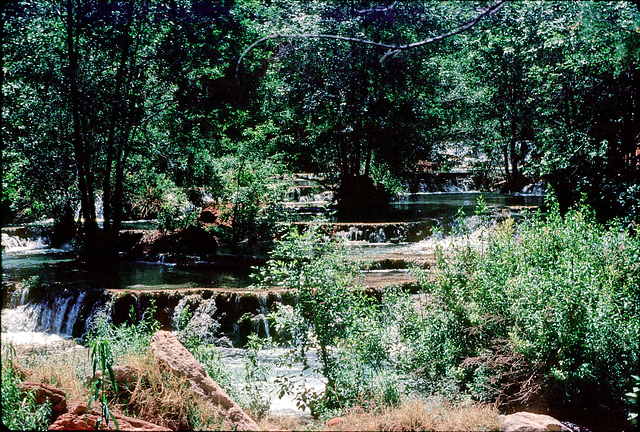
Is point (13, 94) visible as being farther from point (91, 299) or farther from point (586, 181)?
point (586, 181)

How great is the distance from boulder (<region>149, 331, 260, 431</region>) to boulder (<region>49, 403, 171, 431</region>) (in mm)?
460

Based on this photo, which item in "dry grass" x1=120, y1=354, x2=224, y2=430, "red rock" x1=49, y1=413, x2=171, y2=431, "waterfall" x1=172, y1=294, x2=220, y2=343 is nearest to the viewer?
"red rock" x1=49, y1=413, x2=171, y2=431

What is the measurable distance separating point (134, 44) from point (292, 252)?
810 centimetres

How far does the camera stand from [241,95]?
40.3ft

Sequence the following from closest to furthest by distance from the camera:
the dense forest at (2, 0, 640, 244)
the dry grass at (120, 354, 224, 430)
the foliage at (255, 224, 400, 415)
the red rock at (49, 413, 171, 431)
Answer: the red rock at (49, 413, 171, 431)
the dry grass at (120, 354, 224, 430)
the foliage at (255, 224, 400, 415)
the dense forest at (2, 0, 640, 244)

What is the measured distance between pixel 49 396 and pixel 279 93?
1150cm

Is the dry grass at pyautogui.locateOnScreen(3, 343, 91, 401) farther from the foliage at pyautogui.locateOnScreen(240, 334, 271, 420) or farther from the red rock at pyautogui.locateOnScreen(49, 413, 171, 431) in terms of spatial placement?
the foliage at pyautogui.locateOnScreen(240, 334, 271, 420)

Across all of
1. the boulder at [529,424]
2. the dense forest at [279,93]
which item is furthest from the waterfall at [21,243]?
the boulder at [529,424]

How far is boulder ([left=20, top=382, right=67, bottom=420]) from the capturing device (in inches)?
145

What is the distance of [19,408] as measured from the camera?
3.47 m

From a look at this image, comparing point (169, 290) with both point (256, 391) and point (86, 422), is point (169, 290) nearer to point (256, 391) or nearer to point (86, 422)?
point (256, 391)

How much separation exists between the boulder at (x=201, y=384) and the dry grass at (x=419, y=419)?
711mm

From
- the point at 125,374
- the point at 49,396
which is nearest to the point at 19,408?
A: the point at 49,396

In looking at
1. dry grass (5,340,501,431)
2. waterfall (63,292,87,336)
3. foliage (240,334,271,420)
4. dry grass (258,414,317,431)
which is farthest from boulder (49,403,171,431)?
waterfall (63,292,87,336)
